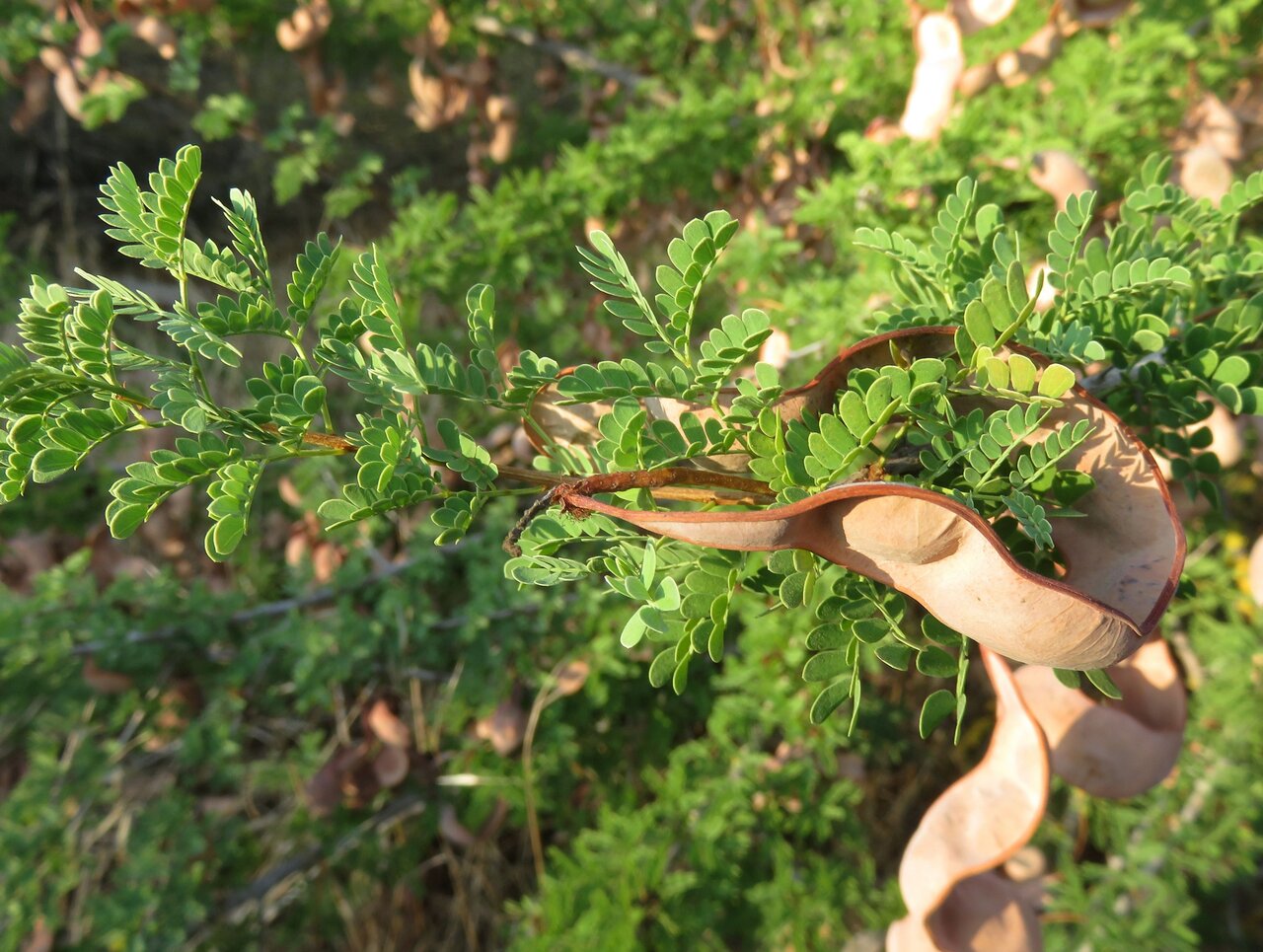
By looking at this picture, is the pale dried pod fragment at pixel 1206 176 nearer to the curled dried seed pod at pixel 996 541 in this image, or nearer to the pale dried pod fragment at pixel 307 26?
the curled dried seed pod at pixel 996 541

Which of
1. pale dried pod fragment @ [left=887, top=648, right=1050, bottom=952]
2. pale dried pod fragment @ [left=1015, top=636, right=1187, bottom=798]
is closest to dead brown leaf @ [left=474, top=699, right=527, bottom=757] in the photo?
pale dried pod fragment @ [left=887, top=648, right=1050, bottom=952]

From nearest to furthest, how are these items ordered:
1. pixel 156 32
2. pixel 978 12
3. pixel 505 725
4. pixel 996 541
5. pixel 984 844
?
pixel 996 541
pixel 984 844
pixel 978 12
pixel 505 725
pixel 156 32

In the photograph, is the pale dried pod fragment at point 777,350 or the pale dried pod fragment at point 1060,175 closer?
the pale dried pod fragment at point 1060,175

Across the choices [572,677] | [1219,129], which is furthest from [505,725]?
[1219,129]

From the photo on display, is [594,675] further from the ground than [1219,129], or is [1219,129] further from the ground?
[1219,129]

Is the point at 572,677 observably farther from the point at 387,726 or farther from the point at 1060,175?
the point at 1060,175

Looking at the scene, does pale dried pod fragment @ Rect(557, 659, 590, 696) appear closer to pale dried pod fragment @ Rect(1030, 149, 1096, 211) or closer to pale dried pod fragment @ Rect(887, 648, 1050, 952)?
pale dried pod fragment @ Rect(887, 648, 1050, 952)

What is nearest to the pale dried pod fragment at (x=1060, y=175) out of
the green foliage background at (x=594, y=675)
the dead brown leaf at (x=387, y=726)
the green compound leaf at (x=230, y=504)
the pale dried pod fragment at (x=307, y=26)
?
the green foliage background at (x=594, y=675)

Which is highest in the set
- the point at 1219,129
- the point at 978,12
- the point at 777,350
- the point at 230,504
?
the point at 978,12
